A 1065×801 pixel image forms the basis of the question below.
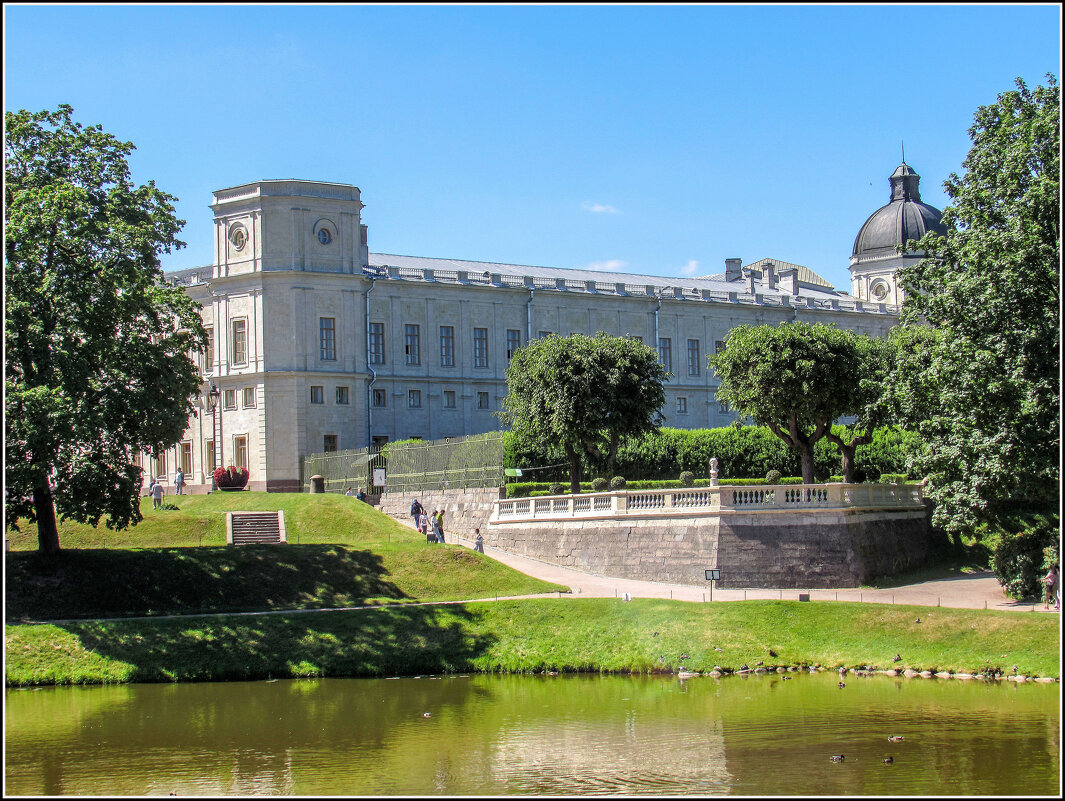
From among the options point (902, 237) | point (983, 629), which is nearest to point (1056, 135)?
point (983, 629)

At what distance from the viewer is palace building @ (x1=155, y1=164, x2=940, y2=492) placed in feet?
200

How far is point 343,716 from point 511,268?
5641 cm

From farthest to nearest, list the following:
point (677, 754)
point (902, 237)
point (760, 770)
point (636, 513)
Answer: point (902, 237), point (636, 513), point (677, 754), point (760, 770)

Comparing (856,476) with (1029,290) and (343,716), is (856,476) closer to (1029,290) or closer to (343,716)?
(1029,290)

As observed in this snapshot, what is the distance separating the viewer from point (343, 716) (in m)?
21.7

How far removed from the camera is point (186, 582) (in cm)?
3350

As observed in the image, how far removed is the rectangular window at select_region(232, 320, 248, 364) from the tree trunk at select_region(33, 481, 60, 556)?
28422mm

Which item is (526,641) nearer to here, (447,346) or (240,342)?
(240,342)

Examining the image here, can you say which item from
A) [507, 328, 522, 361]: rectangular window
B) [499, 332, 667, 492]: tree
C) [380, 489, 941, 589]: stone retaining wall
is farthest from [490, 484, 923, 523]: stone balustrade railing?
[507, 328, 522, 361]: rectangular window

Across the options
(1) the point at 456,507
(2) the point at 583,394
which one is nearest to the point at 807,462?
(2) the point at 583,394

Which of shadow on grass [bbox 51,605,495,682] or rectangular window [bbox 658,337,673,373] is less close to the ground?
rectangular window [bbox 658,337,673,373]

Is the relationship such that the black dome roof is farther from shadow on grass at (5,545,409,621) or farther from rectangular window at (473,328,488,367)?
shadow on grass at (5,545,409,621)

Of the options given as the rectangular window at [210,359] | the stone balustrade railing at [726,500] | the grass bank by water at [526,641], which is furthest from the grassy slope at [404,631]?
the rectangular window at [210,359]

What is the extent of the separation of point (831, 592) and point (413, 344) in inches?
1441
